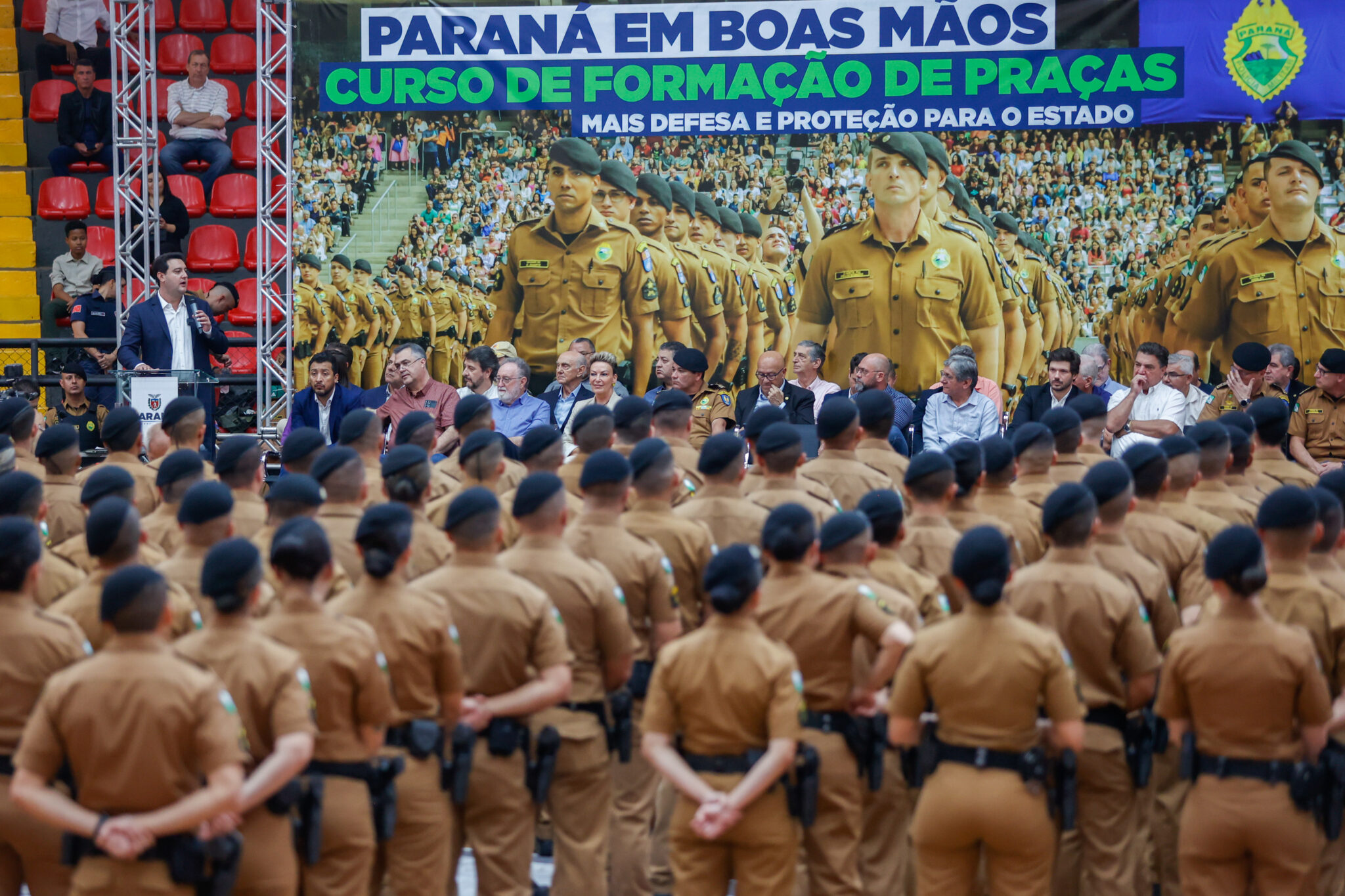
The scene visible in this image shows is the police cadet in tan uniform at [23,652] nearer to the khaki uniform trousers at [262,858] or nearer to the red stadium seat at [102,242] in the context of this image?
the khaki uniform trousers at [262,858]

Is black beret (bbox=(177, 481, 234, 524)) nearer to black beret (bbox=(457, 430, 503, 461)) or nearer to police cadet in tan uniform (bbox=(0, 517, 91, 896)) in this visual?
police cadet in tan uniform (bbox=(0, 517, 91, 896))

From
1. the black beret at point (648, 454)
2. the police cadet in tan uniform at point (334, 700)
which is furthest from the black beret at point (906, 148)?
the police cadet in tan uniform at point (334, 700)

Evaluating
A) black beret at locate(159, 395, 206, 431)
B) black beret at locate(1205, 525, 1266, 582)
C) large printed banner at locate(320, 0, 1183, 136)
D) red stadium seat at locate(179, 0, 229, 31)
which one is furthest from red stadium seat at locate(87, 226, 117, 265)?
black beret at locate(1205, 525, 1266, 582)

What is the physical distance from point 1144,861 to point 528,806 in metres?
2.12

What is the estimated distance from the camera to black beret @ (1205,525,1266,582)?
412cm

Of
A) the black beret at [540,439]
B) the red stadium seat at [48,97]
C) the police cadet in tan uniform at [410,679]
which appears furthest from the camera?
the red stadium seat at [48,97]

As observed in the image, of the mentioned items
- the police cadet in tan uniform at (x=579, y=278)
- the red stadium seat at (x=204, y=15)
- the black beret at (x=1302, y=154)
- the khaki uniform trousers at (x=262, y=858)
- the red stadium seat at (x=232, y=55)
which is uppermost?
the red stadium seat at (x=204, y=15)

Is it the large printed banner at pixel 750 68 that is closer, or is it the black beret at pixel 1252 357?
the black beret at pixel 1252 357

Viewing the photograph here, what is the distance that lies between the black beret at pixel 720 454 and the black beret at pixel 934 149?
5.92 m

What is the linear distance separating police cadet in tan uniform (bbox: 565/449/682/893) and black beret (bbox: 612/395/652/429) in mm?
1431

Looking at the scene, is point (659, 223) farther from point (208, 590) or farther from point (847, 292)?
point (208, 590)

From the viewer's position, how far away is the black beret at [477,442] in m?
6.19

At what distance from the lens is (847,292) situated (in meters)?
11.4

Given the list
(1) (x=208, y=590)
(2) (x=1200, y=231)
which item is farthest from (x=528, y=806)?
(2) (x=1200, y=231)
